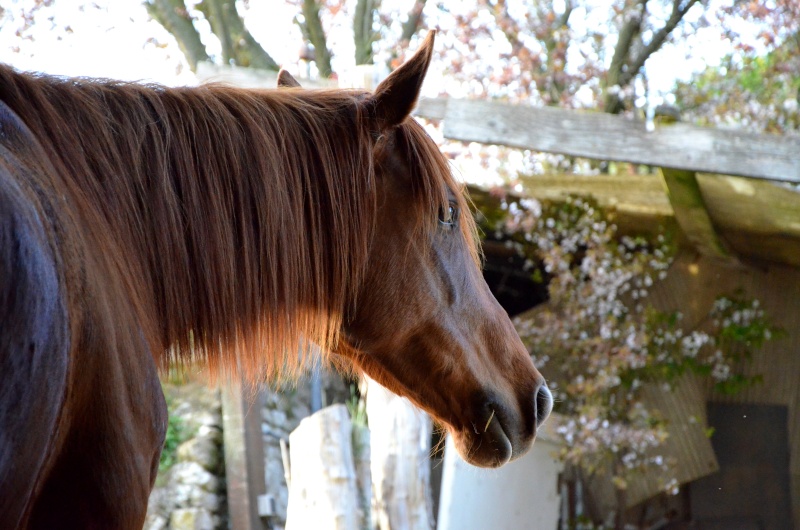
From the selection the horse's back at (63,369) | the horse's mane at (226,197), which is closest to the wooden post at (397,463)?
the horse's mane at (226,197)

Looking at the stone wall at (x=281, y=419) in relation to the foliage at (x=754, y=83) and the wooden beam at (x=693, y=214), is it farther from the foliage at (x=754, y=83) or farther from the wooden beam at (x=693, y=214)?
the foliage at (x=754, y=83)

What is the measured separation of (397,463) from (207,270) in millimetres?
2229

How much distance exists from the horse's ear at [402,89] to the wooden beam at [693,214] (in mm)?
2870

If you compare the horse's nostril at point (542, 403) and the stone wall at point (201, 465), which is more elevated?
the horse's nostril at point (542, 403)

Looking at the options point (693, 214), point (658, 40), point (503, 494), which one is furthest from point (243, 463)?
point (658, 40)

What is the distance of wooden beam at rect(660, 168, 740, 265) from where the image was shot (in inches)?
173

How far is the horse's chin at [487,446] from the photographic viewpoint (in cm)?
194

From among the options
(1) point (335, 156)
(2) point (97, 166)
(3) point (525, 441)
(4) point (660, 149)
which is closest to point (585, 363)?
(4) point (660, 149)

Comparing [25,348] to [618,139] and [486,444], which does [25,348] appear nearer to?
[486,444]

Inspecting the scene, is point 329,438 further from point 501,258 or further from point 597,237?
point 501,258

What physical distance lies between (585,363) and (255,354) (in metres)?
4.31

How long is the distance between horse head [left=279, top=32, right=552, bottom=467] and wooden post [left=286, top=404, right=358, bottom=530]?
65.5 inches

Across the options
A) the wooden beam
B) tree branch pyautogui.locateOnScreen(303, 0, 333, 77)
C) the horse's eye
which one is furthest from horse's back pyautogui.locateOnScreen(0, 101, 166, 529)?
tree branch pyautogui.locateOnScreen(303, 0, 333, 77)

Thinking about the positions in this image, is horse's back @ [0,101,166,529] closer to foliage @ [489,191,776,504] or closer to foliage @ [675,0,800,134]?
foliage @ [489,191,776,504]
